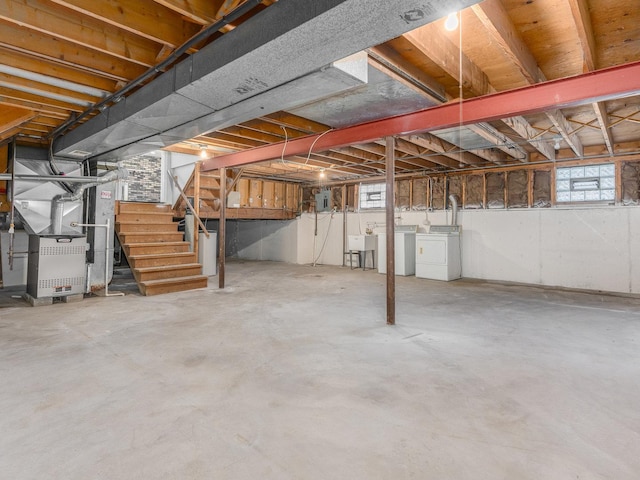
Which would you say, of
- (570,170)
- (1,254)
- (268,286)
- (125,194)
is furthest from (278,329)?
(570,170)

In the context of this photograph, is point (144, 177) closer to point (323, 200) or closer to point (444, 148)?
point (323, 200)

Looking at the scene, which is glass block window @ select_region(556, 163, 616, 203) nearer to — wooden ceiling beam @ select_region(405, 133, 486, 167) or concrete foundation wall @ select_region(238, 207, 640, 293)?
concrete foundation wall @ select_region(238, 207, 640, 293)

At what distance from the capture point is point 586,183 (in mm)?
6145

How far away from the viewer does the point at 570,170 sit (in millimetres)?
6297

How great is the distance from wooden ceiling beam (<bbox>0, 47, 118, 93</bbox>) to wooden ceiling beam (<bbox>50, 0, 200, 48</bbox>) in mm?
972

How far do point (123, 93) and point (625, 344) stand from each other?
5.17m

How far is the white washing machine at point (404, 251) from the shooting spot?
7.54 m

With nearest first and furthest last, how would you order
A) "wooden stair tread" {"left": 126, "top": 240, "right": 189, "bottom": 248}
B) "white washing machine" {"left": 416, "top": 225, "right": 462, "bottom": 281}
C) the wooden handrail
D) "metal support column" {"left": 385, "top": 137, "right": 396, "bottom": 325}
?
"metal support column" {"left": 385, "top": 137, "right": 396, "bottom": 325}
"wooden stair tread" {"left": 126, "top": 240, "right": 189, "bottom": 248}
the wooden handrail
"white washing machine" {"left": 416, "top": 225, "right": 462, "bottom": 281}

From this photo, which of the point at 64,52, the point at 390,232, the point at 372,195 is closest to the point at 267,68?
the point at 64,52

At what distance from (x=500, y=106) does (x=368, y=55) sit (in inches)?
50.0

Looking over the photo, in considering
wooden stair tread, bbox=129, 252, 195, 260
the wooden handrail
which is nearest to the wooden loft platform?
the wooden handrail

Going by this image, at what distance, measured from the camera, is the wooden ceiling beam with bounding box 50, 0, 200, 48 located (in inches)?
79.1

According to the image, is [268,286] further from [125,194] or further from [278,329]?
[125,194]

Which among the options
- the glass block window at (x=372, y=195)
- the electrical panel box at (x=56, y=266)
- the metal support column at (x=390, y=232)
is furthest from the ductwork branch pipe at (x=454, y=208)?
the electrical panel box at (x=56, y=266)
